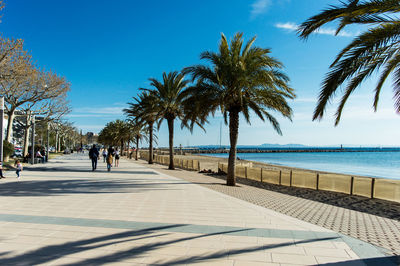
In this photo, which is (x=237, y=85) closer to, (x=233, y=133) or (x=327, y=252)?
(x=233, y=133)

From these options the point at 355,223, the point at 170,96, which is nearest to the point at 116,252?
the point at 355,223

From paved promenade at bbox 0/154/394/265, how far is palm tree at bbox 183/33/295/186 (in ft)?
22.8

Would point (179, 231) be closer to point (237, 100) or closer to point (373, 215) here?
point (373, 215)

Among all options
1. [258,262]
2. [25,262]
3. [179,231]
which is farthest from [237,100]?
[25,262]

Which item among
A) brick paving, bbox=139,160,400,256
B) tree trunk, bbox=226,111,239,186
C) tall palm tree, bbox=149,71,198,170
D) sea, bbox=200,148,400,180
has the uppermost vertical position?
tall palm tree, bbox=149,71,198,170

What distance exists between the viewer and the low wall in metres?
10.1

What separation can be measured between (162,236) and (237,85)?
31.2 ft

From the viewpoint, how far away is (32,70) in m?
23.2

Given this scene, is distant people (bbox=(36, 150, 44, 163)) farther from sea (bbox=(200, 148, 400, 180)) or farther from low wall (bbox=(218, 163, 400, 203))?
sea (bbox=(200, 148, 400, 180))

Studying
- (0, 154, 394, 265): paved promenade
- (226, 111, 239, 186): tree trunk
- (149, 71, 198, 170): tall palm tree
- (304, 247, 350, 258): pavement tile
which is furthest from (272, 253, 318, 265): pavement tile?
(149, 71, 198, 170): tall palm tree

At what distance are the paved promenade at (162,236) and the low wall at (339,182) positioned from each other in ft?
19.5

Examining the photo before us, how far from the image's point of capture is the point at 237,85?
13.0 m

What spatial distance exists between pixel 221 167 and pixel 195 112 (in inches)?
283

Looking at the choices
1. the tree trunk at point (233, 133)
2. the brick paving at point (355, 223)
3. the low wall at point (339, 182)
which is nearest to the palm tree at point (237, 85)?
the tree trunk at point (233, 133)
